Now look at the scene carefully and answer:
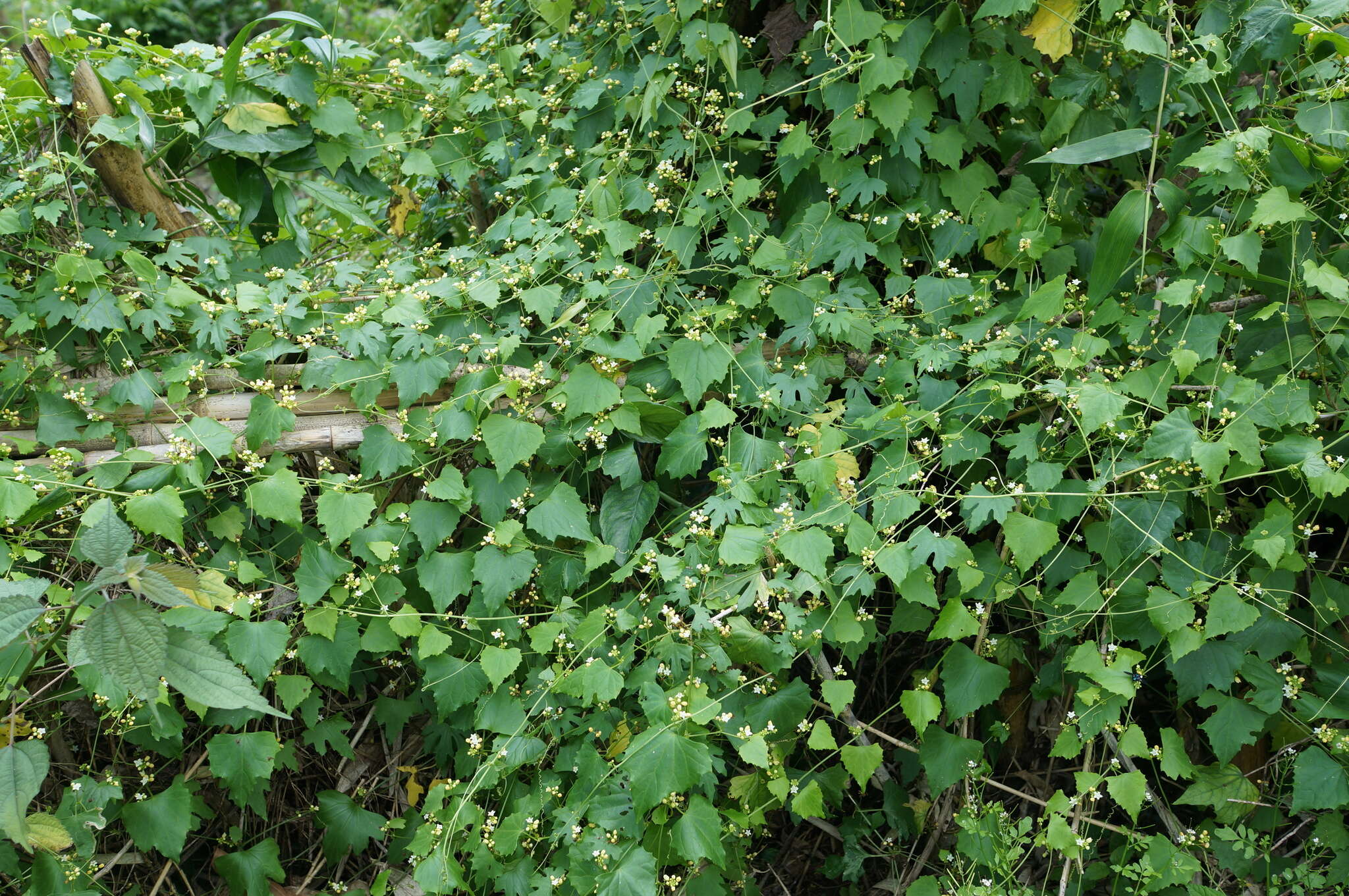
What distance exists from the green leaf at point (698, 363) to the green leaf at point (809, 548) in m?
0.44

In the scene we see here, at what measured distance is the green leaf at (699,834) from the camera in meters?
1.63

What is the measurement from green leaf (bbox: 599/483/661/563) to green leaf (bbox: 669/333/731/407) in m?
0.23

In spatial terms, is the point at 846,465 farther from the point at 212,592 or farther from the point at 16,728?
the point at 16,728

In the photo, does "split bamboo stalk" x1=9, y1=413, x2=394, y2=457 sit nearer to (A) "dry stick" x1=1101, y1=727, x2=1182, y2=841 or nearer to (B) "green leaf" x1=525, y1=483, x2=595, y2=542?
(B) "green leaf" x1=525, y1=483, x2=595, y2=542

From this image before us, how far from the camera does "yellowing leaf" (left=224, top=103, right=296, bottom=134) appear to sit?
7.47ft

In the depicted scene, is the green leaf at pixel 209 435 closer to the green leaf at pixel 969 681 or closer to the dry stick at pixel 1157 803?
the green leaf at pixel 969 681

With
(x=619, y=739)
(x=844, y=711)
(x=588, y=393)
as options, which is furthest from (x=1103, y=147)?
(x=619, y=739)

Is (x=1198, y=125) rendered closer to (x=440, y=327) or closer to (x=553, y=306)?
(x=553, y=306)

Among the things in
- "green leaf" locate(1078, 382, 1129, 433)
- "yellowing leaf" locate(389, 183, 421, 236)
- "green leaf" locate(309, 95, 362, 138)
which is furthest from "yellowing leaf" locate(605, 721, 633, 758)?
"yellowing leaf" locate(389, 183, 421, 236)

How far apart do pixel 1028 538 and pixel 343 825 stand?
5.44ft

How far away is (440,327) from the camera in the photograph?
216cm

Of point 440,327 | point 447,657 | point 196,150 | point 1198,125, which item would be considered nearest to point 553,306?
point 440,327

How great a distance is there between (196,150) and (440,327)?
866mm

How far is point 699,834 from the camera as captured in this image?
5.42 feet
